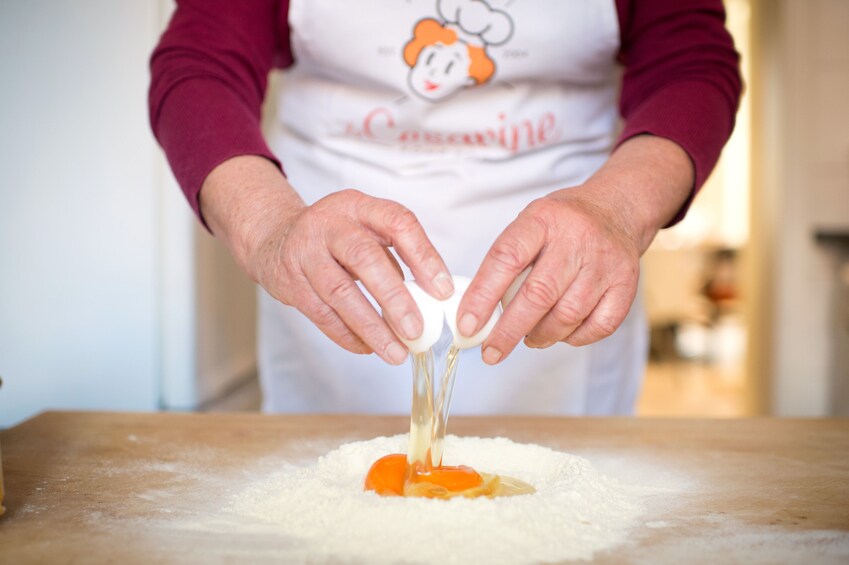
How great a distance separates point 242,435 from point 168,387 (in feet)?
1.91

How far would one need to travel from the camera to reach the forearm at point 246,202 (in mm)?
753

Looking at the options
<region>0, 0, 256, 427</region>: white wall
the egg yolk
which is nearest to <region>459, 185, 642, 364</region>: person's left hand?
the egg yolk

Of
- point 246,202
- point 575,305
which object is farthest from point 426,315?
point 246,202

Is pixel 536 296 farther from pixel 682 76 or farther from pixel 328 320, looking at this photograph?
pixel 682 76

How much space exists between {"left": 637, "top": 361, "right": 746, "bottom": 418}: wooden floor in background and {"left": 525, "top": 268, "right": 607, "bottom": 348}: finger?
113 inches

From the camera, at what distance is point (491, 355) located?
695 millimetres

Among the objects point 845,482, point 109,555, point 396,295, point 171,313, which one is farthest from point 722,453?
point 171,313

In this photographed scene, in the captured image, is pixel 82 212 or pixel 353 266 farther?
pixel 82 212

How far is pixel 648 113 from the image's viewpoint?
909 millimetres

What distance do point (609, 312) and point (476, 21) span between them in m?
0.50

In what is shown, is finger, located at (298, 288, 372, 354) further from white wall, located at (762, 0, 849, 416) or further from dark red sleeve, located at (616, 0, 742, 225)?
white wall, located at (762, 0, 849, 416)

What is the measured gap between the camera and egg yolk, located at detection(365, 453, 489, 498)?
0.69 metres

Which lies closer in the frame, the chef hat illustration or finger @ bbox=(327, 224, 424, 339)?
finger @ bbox=(327, 224, 424, 339)

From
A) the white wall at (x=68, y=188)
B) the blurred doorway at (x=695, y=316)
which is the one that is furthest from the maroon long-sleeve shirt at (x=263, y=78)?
the blurred doorway at (x=695, y=316)
